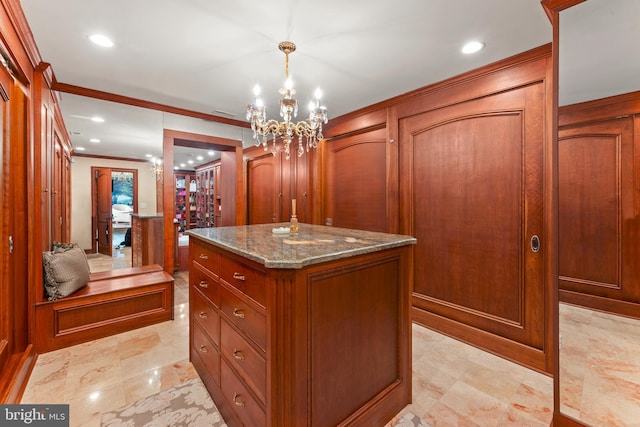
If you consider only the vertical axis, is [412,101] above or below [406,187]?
above

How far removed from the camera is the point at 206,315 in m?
1.97

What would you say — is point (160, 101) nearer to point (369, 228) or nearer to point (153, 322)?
point (153, 322)

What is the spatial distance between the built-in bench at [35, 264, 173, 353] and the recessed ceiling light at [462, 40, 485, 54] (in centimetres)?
360

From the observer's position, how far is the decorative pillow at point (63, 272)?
2.46m

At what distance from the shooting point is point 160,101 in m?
3.40

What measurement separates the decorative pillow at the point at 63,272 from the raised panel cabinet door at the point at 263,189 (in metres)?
2.72

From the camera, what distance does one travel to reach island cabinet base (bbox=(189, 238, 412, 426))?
1222 mm

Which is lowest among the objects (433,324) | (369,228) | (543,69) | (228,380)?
(433,324)

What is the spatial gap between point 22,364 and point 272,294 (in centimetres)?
226

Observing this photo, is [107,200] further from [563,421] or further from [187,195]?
[563,421]

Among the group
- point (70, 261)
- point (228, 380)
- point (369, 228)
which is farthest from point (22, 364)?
point (369, 228)

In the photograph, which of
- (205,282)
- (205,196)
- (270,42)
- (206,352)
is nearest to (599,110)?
(270,42)

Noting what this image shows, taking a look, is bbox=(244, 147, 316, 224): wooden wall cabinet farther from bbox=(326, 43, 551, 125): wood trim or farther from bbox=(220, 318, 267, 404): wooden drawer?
bbox=(220, 318, 267, 404): wooden drawer

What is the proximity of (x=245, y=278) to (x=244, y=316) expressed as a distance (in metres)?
0.20
